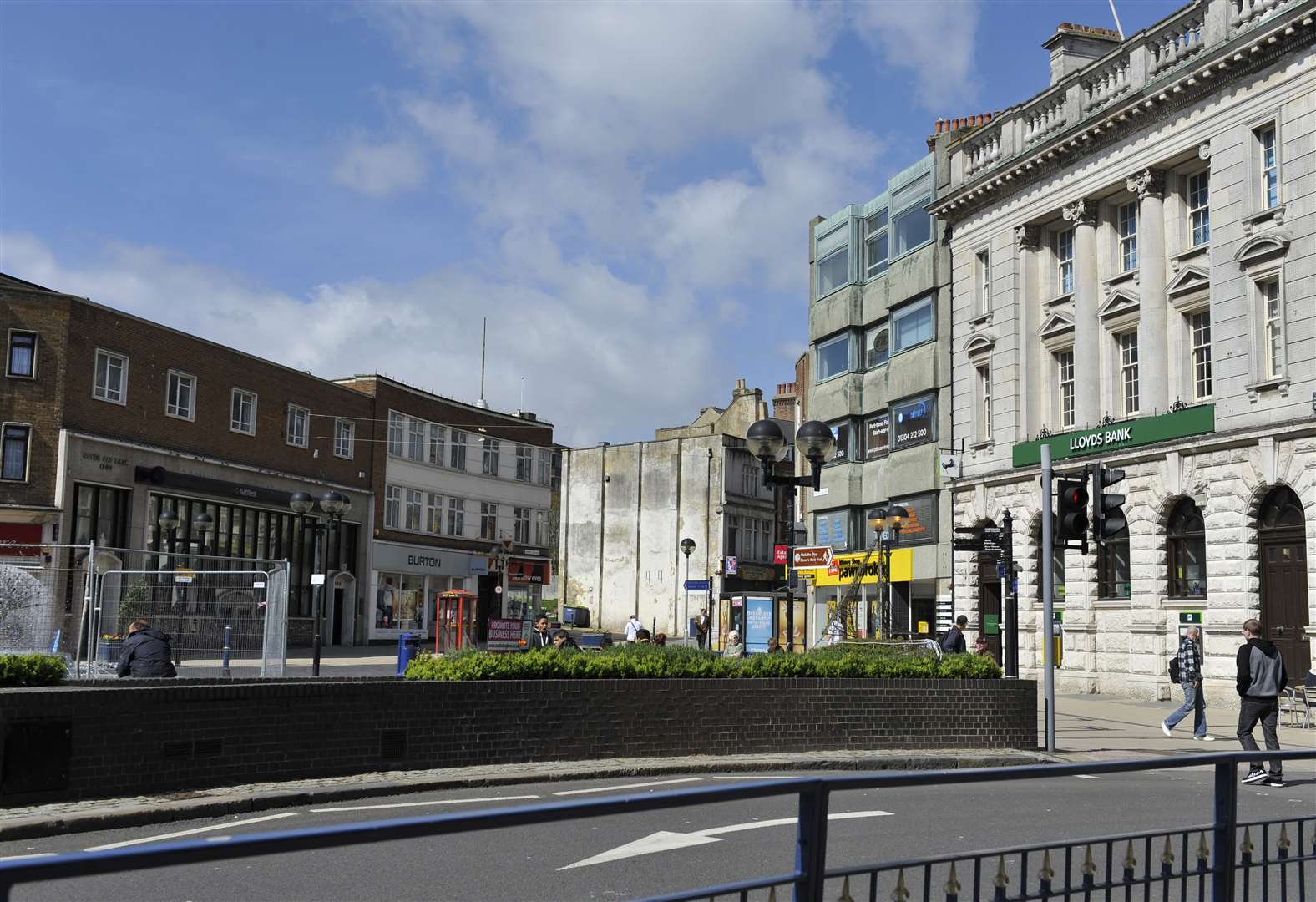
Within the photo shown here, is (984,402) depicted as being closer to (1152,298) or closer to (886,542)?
(886,542)

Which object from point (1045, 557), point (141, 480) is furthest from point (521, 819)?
point (141, 480)

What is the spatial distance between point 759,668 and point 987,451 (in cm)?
2322

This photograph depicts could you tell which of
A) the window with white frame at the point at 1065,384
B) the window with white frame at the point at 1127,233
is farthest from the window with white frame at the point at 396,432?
the window with white frame at the point at 1127,233

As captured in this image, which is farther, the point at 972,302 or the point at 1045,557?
the point at 972,302

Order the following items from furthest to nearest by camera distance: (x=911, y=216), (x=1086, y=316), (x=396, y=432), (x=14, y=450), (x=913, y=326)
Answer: (x=396, y=432) < (x=911, y=216) < (x=913, y=326) < (x=14, y=450) < (x=1086, y=316)

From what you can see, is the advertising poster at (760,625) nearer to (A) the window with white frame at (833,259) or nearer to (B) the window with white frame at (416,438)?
(A) the window with white frame at (833,259)

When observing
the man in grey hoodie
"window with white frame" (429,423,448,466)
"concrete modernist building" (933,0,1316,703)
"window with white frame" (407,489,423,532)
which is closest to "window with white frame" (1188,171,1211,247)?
"concrete modernist building" (933,0,1316,703)

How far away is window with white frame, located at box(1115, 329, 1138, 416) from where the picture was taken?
3231 centimetres

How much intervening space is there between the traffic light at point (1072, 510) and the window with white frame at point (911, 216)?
980 inches

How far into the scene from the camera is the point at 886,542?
3341 cm

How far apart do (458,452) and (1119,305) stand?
36.0m

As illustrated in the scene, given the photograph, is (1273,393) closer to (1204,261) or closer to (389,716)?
→ (1204,261)

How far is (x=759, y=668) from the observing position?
15.7 metres

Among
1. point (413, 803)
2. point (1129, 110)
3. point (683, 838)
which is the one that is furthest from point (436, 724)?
point (1129, 110)
